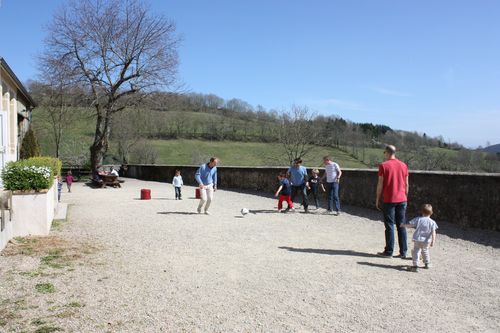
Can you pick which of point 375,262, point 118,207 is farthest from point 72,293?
point 118,207

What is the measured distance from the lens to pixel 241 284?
5.66 meters

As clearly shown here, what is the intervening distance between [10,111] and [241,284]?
16889 millimetres

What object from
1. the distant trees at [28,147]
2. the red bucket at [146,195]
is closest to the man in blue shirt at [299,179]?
the red bucket at [146,195]

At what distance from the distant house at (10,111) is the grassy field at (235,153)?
1094 inches

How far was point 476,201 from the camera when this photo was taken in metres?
9.80

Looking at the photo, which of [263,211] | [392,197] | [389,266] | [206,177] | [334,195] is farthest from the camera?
[263,211]

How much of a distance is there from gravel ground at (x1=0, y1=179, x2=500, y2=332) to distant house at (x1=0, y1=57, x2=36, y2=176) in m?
4.66

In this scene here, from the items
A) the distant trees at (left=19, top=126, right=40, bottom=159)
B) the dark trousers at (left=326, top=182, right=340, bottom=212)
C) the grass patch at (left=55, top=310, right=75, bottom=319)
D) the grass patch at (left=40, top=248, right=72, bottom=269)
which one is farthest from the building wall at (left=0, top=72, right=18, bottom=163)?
the grass patch at (left=55, top=310, right=75, bottom=319)

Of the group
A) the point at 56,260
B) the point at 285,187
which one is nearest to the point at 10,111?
the point at 285,187

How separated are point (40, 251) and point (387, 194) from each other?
5.52 metres

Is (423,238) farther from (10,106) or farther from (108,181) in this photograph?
(108,181)

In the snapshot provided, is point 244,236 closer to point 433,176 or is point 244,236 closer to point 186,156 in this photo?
point 433,176

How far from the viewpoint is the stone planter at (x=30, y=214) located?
8148mm

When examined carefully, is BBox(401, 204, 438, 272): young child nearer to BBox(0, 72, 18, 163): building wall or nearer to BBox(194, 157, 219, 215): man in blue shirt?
BBox(194, 157, 219, 215): man in blue shirt
